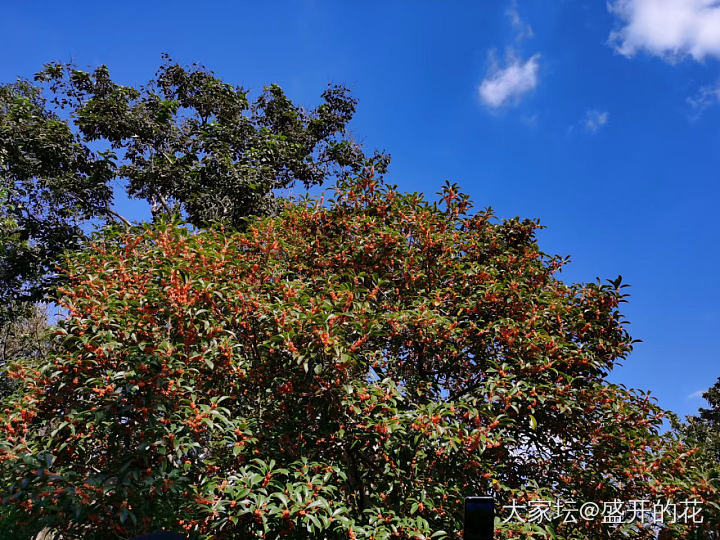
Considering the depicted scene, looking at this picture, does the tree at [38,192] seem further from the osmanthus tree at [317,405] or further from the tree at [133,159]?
the osmanthus tree at [317,405]

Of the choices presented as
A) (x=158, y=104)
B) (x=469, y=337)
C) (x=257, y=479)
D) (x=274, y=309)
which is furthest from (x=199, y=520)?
(x=158, y=104)

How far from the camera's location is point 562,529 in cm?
441

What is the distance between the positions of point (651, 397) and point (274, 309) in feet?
12.8

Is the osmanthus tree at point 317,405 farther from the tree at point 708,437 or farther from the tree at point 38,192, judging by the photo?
the tree at point 38,192

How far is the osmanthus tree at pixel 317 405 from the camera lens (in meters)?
3.79

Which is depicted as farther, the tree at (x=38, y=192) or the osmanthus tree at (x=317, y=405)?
the tree at (x=38, y=192)

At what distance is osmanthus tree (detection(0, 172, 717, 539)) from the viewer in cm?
379

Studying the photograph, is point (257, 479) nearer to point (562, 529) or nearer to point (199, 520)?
point (199, 520)

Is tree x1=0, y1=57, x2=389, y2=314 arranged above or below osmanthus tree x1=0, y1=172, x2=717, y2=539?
above

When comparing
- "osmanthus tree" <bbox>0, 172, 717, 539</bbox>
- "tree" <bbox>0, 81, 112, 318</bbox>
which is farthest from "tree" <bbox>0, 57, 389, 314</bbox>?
"osmanthus tree" <bbox>0, 172, 717, 539</bbox>

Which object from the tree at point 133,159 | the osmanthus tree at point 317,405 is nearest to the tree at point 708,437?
the osmanthus tree at point 317,405

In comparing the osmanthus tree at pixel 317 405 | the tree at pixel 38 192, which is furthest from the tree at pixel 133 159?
the osmanthus tree at pixel 317 405

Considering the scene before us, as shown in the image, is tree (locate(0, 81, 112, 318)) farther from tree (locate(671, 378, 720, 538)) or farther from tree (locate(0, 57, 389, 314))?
tree (locate(671, 378, 720, 538))

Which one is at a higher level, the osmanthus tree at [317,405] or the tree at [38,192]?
the tree at [38,192]
